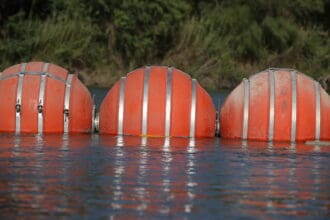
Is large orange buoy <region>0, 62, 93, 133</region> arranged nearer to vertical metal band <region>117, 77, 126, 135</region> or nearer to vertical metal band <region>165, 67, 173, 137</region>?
vertical metal band <region>117, 77, 126, 135</region>

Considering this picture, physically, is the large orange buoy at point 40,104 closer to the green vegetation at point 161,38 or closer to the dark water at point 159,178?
the dark water at point 159,178

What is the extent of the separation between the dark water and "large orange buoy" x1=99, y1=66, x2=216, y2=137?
0.73ft

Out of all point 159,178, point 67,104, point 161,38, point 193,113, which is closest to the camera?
point 159,178

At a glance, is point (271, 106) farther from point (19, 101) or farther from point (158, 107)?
point (19, 101)

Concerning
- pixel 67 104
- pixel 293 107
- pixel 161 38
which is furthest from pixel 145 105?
pixel 161 38

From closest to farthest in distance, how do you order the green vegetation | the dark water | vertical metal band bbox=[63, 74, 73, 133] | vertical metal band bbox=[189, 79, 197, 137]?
the dark water < vertical metal band bbox=[189, 79, 197, 137] < vertical metal band bbox=[63, 74, 73, 133] < the green vegetation

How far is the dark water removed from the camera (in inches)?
527

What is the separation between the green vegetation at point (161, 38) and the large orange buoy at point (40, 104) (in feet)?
80.6

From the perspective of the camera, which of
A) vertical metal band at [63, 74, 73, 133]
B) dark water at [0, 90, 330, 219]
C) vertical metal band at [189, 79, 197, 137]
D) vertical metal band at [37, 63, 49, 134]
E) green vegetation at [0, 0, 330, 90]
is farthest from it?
green vegetation at [0, 0, 330, 90]

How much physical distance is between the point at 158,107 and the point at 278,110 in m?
1.94

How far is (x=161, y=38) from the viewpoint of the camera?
51125 mm

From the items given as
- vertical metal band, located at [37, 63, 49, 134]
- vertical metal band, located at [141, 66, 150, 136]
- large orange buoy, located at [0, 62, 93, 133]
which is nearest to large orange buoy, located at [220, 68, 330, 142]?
vertical metal band, located at [141, 66, 150, 136]

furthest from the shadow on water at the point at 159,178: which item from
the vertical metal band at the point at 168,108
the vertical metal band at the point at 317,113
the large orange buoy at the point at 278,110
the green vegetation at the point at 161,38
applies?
the green vegetation at the point at 161,38

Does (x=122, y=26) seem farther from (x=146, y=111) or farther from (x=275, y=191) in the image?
(x=275, y=191)
